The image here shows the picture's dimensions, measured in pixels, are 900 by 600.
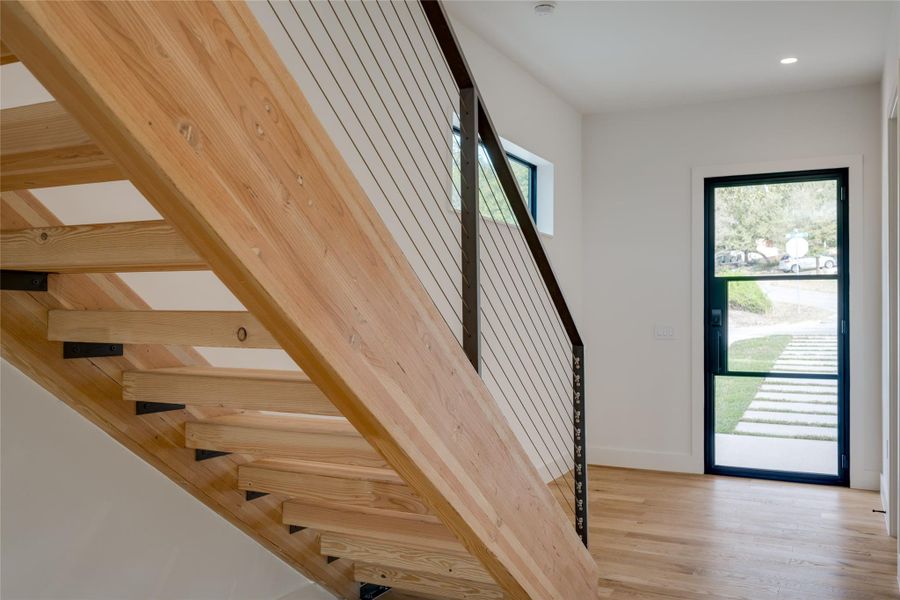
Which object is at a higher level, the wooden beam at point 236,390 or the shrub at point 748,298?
the shrub at point 748,298

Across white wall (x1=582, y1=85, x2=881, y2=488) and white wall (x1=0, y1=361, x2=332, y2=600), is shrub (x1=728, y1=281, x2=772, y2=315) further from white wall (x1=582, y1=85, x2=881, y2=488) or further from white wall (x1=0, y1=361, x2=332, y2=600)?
white wall (x1=0, y1=361, x2=332, y2=600)

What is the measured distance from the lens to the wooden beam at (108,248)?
4.36 feet

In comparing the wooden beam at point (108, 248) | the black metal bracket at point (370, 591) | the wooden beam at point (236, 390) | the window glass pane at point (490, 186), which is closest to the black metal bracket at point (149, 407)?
the wooden beam at point (236, 390)

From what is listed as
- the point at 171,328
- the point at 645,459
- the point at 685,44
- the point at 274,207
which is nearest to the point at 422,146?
the point at 171,328

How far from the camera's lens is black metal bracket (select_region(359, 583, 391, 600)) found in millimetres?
3061

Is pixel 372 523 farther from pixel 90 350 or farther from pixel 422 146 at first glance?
pixel 422 146

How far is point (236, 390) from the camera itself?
1707 millimetres

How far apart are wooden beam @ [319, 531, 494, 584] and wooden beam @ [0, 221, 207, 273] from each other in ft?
4.55

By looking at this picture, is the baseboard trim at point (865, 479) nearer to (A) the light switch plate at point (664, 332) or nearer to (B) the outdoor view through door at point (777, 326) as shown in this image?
(B) the outdoor view through door at point (777, 326)

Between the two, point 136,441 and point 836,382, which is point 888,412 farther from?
point 136,441

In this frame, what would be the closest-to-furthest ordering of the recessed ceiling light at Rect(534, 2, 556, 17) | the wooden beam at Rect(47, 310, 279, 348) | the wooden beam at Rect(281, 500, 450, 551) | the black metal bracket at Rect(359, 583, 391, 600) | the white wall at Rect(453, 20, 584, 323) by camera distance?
the wooden beam at Rect(47, 310, 279, 348), the wooden beam at Rect(281, 500, 450, 551), the black metal bracket at Rect(359, 583, 391, 600), the recessed ceiling light at Rect(534, 2, 556, 17), the white wall at Rect(453, 20, 584, 323)

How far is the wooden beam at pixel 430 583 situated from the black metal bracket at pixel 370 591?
0.10 m

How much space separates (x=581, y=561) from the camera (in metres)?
2.59

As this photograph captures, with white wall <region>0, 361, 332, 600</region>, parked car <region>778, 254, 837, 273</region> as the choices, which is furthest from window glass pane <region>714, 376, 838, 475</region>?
white wall <region>0, 361, 332, 600</region>
